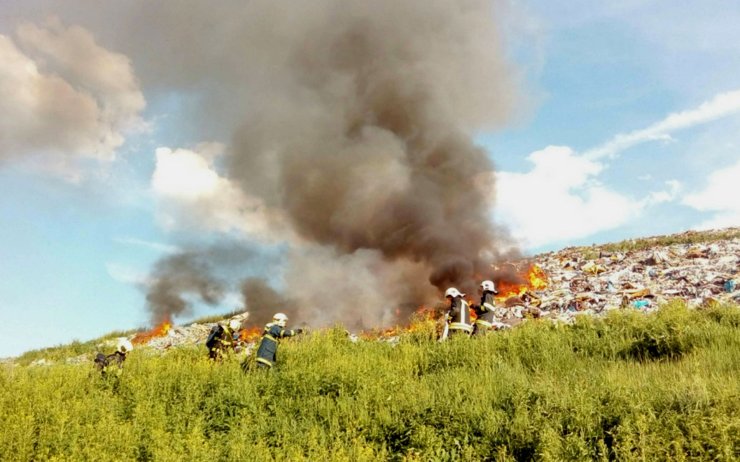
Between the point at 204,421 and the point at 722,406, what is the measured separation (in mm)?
7256

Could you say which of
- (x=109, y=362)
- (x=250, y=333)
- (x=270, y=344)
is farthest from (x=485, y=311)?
(x=250, y=333)

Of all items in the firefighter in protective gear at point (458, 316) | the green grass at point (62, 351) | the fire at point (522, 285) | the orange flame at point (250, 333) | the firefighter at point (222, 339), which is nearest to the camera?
the firefighter in protective gear at point (458, 316)

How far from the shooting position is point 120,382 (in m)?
10.9

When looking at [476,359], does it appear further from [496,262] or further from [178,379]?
[496,262]

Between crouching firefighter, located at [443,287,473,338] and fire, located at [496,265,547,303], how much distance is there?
6.39 metres

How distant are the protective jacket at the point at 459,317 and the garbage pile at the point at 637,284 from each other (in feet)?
11.7

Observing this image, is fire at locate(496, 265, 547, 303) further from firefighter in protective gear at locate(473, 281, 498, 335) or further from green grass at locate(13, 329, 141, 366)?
green grass at locate(13, 329, 141, 366)

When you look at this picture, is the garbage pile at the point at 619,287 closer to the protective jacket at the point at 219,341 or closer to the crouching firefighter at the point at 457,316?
the protective jacket at the point at 219,341

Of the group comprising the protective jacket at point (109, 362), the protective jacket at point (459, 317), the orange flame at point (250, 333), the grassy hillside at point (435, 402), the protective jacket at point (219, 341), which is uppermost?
the orange flame at point (250, 333)

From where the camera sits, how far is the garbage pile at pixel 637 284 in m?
15.9

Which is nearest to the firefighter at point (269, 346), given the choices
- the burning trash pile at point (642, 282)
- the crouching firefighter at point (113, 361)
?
the crouching firefighter at point (113, 361)

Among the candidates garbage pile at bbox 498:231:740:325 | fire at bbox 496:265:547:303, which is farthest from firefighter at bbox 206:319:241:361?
fire at bbox 496:265:547:303

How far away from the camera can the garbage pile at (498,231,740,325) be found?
15.9m

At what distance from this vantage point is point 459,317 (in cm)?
1374
